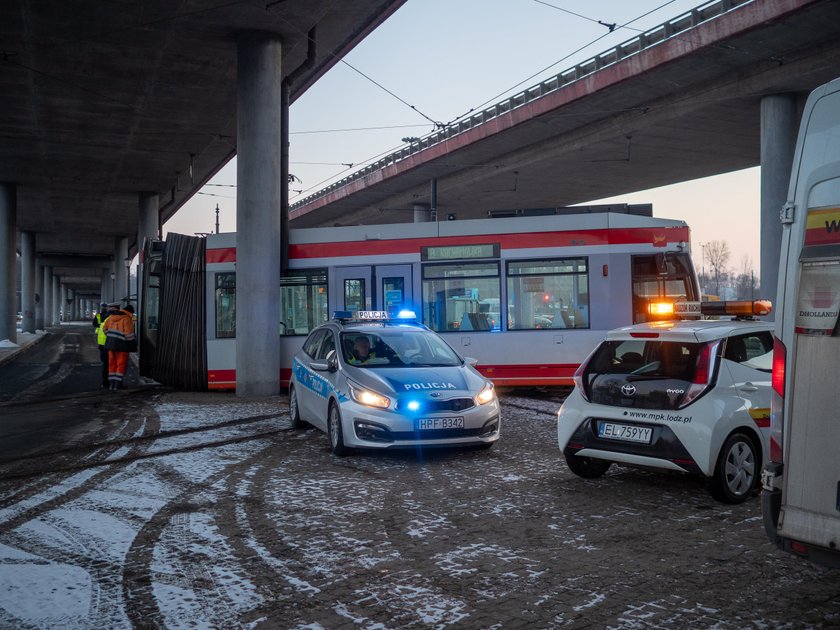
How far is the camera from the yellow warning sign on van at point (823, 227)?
4.17m

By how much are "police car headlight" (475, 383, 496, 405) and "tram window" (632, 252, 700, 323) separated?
22.5 feet

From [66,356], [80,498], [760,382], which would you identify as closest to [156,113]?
[66,356]

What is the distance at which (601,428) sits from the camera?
24.3 ft

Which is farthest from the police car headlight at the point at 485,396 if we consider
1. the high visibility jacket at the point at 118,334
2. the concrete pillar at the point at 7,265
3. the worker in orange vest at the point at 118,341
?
the concrete pillar at the point at 7,265

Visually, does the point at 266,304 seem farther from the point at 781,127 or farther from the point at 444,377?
the point at 781,127

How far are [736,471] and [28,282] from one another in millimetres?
59862

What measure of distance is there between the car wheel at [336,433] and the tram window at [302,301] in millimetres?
7713

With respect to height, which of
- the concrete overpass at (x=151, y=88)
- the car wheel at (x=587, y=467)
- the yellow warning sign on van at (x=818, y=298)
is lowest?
the car wheel at (x=587, y=467)

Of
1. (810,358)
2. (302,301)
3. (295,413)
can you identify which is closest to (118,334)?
(302,301)

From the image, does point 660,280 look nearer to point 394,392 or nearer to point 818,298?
point 394,392

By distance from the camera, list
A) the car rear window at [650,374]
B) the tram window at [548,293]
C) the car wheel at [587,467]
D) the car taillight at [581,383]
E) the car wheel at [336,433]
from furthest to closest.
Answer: the tram window at [548,293] < the car wheel at [336,433] < the car wheel at [587,467] < the car taillight at [581,383] < the car rear window at [650,374]

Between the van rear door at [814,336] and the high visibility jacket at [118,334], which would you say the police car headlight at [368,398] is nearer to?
the van rear door at [814,336]

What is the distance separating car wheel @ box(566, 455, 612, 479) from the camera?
801 cm

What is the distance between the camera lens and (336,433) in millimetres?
9484
